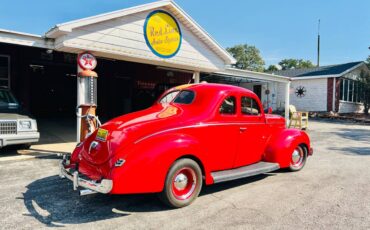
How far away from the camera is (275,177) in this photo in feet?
18.6

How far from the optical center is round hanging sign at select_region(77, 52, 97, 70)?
7371mm

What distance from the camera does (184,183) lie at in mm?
4098

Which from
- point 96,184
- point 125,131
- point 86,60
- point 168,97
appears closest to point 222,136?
point 168,97

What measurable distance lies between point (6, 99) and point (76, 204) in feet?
17.7

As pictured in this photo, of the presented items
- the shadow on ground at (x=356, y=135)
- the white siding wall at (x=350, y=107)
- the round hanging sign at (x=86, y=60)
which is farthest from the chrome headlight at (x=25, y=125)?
the white siding wall at (x=350, y=107)

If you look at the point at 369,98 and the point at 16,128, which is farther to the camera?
the point at 369,98

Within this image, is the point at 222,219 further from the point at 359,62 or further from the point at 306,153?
the point at 359,62

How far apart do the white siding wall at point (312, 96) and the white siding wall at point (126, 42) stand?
18305mm

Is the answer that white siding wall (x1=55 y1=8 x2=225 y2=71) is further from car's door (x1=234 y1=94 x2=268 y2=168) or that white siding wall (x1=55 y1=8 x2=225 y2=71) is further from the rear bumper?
car's door (x1=234 y1=94 x2=268 y2=168)

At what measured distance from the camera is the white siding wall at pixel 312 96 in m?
24.6

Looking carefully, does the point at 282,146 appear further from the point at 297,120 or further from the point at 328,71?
the point at 328,71

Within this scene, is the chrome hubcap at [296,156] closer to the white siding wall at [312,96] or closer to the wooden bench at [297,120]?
the wooden bench at [297,120]

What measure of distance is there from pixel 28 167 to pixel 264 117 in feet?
17.3

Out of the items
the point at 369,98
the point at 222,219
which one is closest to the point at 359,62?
the point at 369,98
